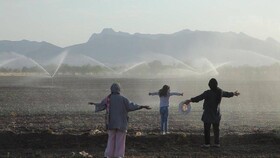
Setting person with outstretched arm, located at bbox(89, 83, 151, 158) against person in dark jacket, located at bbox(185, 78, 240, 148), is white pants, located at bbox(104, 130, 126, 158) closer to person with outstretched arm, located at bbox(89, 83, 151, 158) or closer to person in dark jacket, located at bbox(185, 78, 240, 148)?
person with outstretched arm, located at bbox(89, 83, 151, 158)

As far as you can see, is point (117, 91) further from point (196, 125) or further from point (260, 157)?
point (196, 125)

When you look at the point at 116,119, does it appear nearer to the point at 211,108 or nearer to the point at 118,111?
the point at 118,111

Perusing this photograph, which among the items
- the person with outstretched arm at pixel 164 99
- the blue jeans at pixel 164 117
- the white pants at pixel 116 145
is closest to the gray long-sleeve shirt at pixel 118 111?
the white pants at pixel 116 145

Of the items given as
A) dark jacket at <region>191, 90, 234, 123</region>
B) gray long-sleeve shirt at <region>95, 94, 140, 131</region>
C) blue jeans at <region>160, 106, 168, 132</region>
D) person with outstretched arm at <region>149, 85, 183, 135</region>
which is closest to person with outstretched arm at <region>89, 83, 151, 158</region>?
gray long-sleeve shirt at <region>95, 94, 140, 131</region>

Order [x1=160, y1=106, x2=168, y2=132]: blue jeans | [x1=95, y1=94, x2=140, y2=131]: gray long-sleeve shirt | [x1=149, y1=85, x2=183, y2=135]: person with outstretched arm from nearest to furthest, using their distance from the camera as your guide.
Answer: [x1=95, y1=94, x2=140, y2=131]: gray long-sleeve shirt
[x1=149, y1=85, x2=183, y2=135]: person with outstretched arm
[x1=160, y1=106, x2=168, y2=132]: blue jeans

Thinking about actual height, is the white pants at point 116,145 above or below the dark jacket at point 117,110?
below

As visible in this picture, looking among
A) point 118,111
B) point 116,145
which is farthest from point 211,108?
point 116,145

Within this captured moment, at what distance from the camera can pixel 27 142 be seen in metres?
15.0

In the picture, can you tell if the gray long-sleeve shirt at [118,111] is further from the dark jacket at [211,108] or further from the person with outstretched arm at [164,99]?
the person with outstretched arm at [164,99]

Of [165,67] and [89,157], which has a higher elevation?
[165,67]

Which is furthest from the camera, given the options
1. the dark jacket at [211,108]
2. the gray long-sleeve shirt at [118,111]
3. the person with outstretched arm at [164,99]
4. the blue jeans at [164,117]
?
the blue jeans at [164,117]

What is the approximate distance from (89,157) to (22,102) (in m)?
24.5

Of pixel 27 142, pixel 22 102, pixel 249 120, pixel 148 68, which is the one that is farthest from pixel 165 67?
pixel 27 142

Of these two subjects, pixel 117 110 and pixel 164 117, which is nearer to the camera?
pixel 117 110
